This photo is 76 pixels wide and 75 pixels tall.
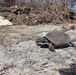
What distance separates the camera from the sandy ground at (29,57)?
5155 mm

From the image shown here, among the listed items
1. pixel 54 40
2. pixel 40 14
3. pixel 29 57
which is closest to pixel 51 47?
pixel 54 40

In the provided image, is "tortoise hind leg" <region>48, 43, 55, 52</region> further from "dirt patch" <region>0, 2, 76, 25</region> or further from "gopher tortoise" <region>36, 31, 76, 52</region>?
"dirt patch" <region>0, 2, 76, 25</region>

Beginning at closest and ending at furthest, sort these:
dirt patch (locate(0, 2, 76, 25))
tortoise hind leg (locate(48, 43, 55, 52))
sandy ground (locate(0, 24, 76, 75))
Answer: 1. sandy ground (locate(0, 24, 76, 75))
2. tortoise hind leg (locate(48, 43, 55, 52))
3. dirt patch (locate(0, 2, 76, 25))

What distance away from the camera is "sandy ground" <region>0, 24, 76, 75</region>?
5.15 m

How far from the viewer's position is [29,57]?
19.4ft

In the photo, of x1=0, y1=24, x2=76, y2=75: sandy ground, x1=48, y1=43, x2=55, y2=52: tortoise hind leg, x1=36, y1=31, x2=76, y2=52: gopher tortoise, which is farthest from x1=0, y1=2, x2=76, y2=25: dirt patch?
x1=48, y1=43, x2=55, y2=52: tortoise hind leg

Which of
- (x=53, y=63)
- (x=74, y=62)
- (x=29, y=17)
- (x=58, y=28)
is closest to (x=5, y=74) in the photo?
(x=53, y=63)

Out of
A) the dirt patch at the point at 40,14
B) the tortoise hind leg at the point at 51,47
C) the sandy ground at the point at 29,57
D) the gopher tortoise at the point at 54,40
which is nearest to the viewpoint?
the sandy ground at the point at 29,57

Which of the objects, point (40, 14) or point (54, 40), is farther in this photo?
point (40, 14)

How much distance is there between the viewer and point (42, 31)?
859cm

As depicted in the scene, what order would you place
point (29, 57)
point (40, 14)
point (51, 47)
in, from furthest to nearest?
point (40, 14), point (51, 47), point (29, 57)

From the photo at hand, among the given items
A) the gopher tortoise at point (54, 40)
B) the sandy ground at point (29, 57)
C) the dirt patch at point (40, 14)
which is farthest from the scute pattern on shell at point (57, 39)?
the dirt patch at point (40, 14)

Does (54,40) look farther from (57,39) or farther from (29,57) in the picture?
(29,57)

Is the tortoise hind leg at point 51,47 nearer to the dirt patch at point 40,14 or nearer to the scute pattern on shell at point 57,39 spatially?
the scute pattern on shell at point 57,39
